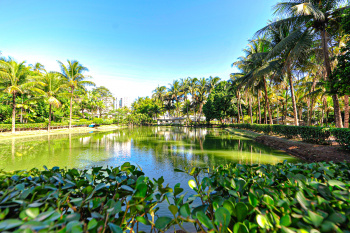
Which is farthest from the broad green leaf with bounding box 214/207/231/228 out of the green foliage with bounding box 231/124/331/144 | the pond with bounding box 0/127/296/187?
the green foliage with bounding box 231/124/331/144

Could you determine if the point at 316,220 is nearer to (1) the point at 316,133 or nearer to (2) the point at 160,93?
(1) the point at 316,133

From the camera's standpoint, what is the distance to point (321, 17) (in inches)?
356

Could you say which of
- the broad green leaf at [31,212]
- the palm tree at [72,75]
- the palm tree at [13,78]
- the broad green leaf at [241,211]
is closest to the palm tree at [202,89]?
the palm tree at [72,75]

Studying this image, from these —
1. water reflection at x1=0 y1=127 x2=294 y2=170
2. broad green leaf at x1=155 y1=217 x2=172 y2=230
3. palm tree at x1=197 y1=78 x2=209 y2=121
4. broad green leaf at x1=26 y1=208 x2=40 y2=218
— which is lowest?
water reflection at x1=0 y1=127 x2=294 y2=170

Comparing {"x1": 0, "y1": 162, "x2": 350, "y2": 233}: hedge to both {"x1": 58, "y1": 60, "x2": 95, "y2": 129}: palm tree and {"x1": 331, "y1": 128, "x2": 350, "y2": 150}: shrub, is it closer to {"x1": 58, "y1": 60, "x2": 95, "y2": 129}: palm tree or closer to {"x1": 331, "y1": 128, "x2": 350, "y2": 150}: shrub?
{"x1": 331, "y1": 128, "x2": 350, "y2": 150}: shrub

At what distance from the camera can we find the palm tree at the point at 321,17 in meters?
8.94

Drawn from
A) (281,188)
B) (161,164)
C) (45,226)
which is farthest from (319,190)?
(161,164)

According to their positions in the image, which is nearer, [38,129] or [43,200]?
[43,200]

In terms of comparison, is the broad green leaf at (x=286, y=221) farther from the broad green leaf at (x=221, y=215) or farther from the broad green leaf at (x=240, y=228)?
the broad green leaf at (x=221, y=215)

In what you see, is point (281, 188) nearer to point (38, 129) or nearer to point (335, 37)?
point (335, 37)

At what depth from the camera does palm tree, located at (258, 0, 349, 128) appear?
894 centimetres

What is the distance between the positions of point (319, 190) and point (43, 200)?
222cm

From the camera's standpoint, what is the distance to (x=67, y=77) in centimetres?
2680

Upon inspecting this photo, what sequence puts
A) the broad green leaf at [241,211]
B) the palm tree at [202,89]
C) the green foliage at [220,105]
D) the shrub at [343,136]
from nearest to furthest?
the broad green leaf at [241,211]
the shrub at [343,136]
the green foliage at [220,105]
the palm tree at [202,89]
